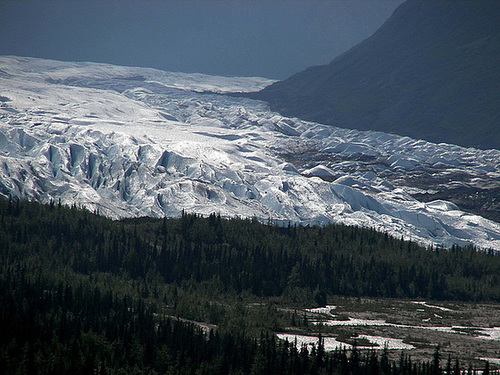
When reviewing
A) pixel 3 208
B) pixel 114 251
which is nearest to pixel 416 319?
pixel 114 251

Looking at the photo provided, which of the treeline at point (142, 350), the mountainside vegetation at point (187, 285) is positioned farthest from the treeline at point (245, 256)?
the treeline at point (142, 350)

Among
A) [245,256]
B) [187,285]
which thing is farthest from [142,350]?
[245,256]

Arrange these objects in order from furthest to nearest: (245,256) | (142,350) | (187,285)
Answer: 1. (245,256)
2. (187,285)
3. (142,350)

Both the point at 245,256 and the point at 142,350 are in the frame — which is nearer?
the point at 142,350

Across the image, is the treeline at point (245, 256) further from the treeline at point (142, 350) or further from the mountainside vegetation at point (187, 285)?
the treeline at point (142, 350)

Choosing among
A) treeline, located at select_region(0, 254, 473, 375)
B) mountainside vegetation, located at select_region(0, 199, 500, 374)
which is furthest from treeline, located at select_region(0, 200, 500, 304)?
treeline, located at select_region(0, 254, 473, 375)

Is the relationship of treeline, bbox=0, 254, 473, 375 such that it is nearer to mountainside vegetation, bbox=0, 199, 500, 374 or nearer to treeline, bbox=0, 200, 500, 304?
mountainside vegetation, bbox=0, 199, 500, 374

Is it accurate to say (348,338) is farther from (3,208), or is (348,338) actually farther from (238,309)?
(3,208)

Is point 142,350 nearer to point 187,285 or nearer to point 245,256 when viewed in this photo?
point 187,285

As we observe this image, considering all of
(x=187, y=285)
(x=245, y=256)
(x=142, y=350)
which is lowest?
(x=142, y=350)
